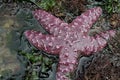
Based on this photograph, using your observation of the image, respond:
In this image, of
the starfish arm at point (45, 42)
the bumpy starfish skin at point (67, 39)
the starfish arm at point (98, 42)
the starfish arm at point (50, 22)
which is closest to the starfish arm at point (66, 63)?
the bumpy starfish skin at point (67, 39)

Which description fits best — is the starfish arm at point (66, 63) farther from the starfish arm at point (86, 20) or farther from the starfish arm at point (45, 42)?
the starfish arm at point (86, 20)

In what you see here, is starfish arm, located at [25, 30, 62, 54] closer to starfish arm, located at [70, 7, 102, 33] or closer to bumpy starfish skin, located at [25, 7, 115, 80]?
bumpy starfish skin, located at [25, 7, 115, 80]

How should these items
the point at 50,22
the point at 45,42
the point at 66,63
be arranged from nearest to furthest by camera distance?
1. the point at 66,63
2. the point at 45,42
3. the point at 50,22

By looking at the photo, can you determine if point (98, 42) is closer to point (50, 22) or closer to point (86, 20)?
point (86, 20)

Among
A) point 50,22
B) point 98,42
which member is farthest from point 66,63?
point 50,22

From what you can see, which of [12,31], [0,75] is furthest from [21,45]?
[0,75]

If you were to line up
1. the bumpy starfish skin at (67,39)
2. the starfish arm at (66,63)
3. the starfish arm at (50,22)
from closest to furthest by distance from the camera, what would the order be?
the starfish arm at (66,63)
the bumpy starfish skin at (67,39)
the starfish arm at (50,22)

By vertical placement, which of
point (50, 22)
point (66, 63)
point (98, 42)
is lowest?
point (66, 63)
